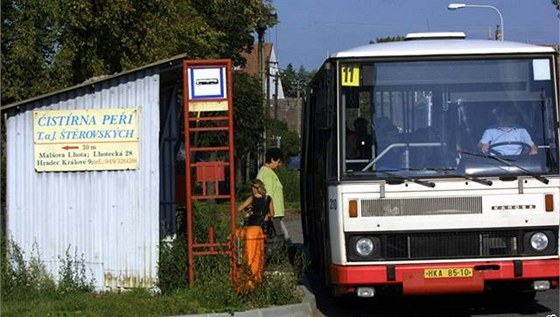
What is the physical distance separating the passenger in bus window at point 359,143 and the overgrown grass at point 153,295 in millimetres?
1881

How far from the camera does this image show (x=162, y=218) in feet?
38.8

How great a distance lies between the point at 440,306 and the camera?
1052 centimetres

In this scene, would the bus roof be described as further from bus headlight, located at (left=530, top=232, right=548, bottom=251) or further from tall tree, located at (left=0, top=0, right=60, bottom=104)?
tall tree, located at (left=0, top=0, right=60, bottom=104)

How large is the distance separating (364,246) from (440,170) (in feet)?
3.65

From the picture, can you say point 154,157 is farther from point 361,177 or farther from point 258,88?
point 258,88

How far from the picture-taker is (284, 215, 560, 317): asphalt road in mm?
9946

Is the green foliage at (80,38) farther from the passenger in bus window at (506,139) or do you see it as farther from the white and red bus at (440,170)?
the passenger in bus window at (506,139)

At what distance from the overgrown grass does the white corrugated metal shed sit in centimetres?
14

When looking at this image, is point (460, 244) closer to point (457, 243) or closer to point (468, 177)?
point (457, 243)

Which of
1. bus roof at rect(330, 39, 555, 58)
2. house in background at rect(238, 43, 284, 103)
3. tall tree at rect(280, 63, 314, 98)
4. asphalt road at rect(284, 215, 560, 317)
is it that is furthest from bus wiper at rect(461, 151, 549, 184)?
tall tree at rect(280, 63, 314, 98)

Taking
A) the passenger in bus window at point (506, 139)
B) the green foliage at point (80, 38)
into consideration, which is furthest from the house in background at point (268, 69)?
the passenger in bus window at point (506, 139)

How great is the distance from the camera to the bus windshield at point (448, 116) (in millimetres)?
8805

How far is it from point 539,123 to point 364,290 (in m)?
2.56

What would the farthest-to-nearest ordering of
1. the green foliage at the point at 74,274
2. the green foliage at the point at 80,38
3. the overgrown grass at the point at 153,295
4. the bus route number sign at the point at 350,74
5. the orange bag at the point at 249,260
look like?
the green foliage at the point at 80,38 < the green foliage at the point at 74,274 < the orange bag at the point at 249,260 < the overgrown grass at the point at 153,295 < the bus route number sign at the point at 350,74
